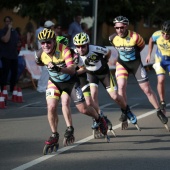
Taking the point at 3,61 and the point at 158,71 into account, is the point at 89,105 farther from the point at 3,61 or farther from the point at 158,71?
the point at 3,61

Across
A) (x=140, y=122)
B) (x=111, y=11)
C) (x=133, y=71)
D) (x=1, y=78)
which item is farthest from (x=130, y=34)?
(x=111, y=11)

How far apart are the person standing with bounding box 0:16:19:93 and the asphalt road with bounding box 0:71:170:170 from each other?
2.03 meters

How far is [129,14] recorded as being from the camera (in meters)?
34.3

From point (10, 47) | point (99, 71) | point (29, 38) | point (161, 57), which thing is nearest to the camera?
point (99, 71)

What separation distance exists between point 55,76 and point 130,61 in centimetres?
264

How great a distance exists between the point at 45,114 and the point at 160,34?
3.15 m

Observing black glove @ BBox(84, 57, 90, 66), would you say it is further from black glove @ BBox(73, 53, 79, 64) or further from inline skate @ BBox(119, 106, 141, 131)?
inline skate @ BBox(119, 106, 141, 131)

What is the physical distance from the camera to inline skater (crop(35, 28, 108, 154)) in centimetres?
994

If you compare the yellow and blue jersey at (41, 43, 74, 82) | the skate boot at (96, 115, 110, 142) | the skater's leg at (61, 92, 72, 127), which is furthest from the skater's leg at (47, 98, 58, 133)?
the skate boot at (96, 115, 110, 142)

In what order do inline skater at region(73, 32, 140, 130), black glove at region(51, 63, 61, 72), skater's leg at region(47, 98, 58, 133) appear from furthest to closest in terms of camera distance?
inline skater at region(73, 32, 140, 130) < skater's leg at region(47, 98, 58, 133) < black glove at region(51, 63, 61, 72)

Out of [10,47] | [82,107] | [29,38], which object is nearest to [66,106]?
[82,107]

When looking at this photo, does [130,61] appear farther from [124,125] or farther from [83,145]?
[83,145]

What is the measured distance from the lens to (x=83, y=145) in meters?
10.6

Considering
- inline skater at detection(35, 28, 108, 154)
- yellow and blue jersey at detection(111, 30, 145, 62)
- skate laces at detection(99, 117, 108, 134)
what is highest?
yellow and blue jersey at detection(111, 30, 145, 62)
